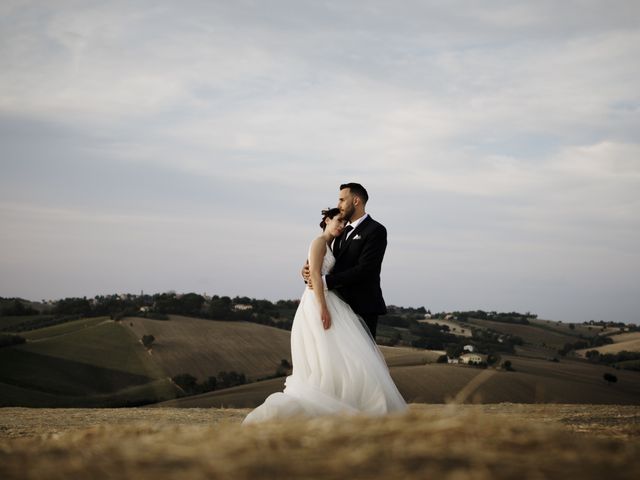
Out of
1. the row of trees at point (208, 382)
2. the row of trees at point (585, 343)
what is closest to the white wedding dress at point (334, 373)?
the row of trees at point (208, 382)

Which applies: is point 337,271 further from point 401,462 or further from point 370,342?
point 401,462

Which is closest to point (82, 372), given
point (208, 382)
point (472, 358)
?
point (208, 382)

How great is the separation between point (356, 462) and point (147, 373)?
232 ft

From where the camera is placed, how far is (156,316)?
9169cm

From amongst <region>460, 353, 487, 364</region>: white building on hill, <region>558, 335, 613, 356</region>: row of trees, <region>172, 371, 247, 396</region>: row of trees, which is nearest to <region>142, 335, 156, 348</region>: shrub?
<region>172, 371, 247, 396</region>: row of trees

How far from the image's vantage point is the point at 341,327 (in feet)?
27.1

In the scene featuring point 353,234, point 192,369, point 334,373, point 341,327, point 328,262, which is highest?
point 353,234

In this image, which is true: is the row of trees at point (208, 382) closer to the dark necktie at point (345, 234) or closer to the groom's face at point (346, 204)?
the dark necktie at point (345, 234)

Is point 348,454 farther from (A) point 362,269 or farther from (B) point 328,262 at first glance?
(B) point 328,262

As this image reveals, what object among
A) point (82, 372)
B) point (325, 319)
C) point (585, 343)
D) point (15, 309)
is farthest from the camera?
point (15, 309)

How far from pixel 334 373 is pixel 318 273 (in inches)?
54.8

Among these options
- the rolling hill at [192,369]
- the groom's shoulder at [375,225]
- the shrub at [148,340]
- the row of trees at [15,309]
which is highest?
the groom's shoulder at [375,225]

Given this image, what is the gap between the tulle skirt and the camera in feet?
24.8

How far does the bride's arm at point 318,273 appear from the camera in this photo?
824 centimetres
